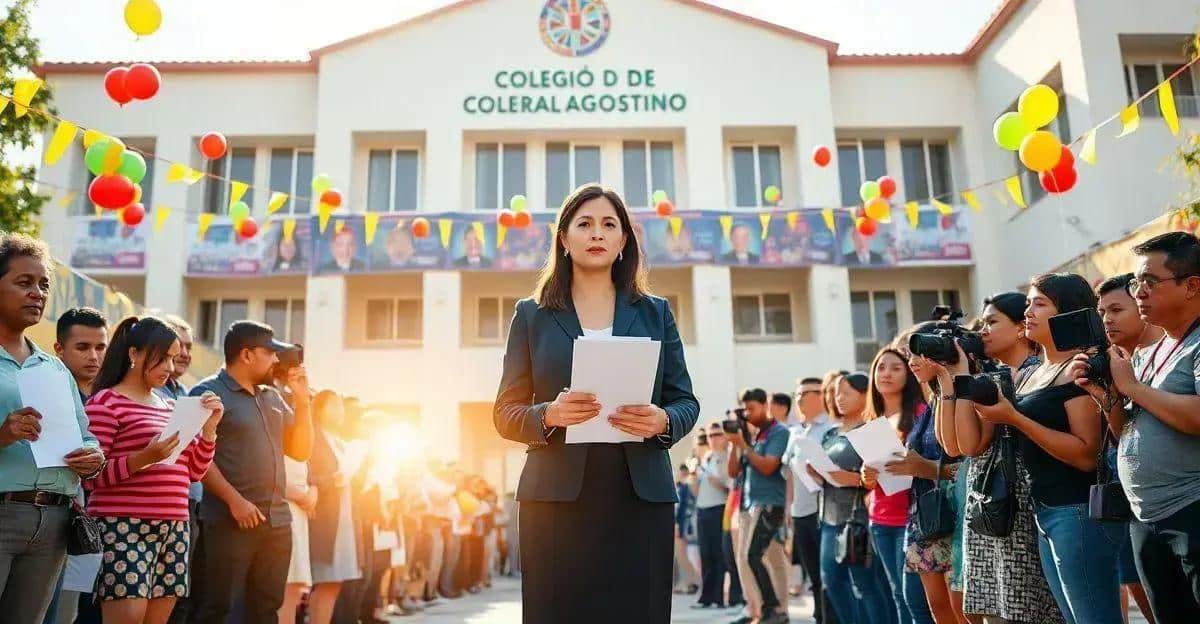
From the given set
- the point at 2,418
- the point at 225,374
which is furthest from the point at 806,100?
the point at 2,418

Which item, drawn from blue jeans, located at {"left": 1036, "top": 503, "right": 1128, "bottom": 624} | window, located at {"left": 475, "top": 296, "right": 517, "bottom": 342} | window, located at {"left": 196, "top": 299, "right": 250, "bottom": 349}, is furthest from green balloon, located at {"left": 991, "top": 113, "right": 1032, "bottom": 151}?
window, located at {"left": 196, "top": 299, "right": 250, "bottom": 349}

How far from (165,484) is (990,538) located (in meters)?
3.26

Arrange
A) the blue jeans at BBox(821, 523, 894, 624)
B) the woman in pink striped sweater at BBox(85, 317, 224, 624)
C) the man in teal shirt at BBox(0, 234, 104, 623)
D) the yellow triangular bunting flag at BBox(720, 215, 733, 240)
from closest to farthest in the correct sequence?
the man in teal shirt at BBox(0, 234, 104, 623) < the woman in pink striped sweater at BBox(85, 317, 224, 624) < the blue jeans at BBox(821, 523, 894, 624) < the yellow triangular bunting flag at BBox(720, 215, 733, 240)

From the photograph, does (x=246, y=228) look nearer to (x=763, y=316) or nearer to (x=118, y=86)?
(x=118, y=86)

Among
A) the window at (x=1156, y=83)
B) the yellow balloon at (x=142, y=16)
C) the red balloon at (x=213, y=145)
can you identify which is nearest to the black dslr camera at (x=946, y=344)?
the yellow balloon at (x=142, y=16)

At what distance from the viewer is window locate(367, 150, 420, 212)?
1688 centimetres

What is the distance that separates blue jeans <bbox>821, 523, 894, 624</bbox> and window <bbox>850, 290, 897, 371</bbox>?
39.6 ft

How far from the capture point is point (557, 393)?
2211 mm

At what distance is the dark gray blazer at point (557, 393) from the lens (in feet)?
6.93

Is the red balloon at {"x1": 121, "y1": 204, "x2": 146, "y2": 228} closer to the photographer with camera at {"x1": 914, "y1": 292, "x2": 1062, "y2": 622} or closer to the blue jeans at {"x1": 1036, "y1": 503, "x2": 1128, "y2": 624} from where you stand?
the photographer with camera at {"x1": 914, "y1": 292, "x2": 1062, "y2": 622}

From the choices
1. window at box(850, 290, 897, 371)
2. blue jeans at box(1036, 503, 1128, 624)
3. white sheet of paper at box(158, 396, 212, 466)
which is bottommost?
blue jeans at box(1036, 503, 1128, 624)

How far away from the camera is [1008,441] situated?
308cm

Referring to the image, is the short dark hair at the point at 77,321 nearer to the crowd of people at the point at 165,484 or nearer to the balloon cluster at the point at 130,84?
the crowd of people at the point at 165,484

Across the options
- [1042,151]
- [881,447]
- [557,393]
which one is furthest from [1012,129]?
[557,393]
